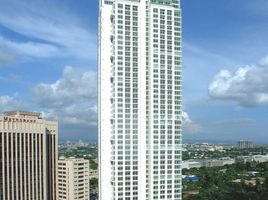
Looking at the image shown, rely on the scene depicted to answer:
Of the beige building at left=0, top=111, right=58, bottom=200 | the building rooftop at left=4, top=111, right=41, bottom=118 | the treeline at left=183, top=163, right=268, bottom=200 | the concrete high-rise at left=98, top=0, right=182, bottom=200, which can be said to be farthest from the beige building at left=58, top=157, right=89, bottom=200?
the concrete high-rise at left=98, top=0, right=182, bottom=200

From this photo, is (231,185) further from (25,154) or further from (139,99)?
(139,99)

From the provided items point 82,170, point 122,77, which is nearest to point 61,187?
point 82,170

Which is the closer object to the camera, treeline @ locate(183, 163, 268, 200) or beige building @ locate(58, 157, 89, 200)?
treeline @ locate(183, 163, 268, 200)

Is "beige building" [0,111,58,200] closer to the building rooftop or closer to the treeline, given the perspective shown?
the building rooftop

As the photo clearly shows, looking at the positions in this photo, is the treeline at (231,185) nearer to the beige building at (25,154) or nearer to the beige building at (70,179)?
the beige building at (70,179)

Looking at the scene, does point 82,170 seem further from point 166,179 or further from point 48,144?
point 166,179
